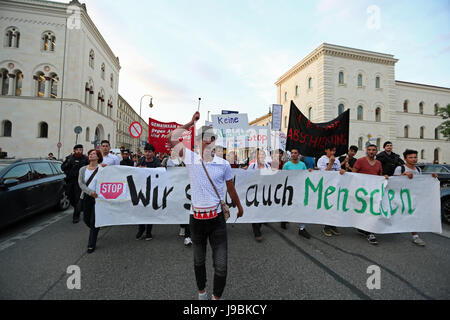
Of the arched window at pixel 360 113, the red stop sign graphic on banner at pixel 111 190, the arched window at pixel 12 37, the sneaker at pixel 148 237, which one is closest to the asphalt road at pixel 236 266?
the sneaker at pixel 148 237

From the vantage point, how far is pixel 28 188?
496 centimetres

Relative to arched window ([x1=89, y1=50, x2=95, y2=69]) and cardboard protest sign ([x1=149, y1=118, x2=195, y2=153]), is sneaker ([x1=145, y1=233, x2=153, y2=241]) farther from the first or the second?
arched window ([x1=89, y1=50, x2=95, y2=69])

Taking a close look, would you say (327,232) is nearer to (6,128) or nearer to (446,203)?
(446,203)

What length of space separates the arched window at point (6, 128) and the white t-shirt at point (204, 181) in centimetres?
3203

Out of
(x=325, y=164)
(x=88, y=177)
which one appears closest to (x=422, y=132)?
(x=325, y=164)

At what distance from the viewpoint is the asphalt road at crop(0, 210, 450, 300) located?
2518 mm

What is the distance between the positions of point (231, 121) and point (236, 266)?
8354 mm

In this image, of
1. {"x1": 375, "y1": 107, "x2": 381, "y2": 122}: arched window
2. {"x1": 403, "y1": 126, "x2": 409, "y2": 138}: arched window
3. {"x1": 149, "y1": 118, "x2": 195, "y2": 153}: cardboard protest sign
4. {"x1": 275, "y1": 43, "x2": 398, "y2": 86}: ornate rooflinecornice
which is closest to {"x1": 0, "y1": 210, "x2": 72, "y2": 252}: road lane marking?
{"x1": 149, "y1": 118, "x2": 195, "y2": 153}: cardboard protest sign

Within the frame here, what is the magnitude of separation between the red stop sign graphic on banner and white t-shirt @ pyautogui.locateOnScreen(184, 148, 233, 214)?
105 inches

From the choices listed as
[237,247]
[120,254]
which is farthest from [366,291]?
[120,254]

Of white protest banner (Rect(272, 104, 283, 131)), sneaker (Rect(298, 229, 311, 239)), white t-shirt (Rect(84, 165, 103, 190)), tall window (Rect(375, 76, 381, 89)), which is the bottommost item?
sneaker (Rect(298, 229, 311, 239))

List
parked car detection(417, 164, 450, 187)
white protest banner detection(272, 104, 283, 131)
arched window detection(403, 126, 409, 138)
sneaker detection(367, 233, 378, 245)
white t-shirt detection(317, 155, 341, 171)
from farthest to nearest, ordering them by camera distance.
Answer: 1. arched window detection(403, 126, 409, 138)
2. white protest banner detection(272, 104, 283, 131)
3. parked car detection(417, 164, 450, 187)
4. white t-shirt detection(317, 155, 341, 171)
5. sneaker detection(367, 233, 378, 245)

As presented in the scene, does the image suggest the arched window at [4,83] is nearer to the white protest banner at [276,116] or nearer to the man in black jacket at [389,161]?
the white protest banner at [276,116]

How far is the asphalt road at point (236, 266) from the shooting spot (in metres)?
2.52
